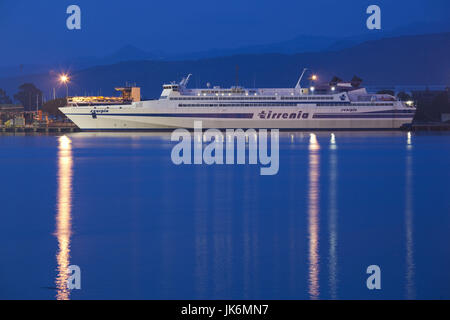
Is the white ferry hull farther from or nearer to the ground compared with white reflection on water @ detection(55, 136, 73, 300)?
farther from the ground

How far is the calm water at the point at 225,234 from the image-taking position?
45.0 feet

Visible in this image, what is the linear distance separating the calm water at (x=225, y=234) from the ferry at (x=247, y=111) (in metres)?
58.2

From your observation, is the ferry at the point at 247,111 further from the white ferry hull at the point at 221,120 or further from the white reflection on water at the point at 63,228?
the white reflection on water at the point at 63,228

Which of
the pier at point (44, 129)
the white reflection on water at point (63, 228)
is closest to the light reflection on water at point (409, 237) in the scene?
the white reflection on water at point (63, 228)

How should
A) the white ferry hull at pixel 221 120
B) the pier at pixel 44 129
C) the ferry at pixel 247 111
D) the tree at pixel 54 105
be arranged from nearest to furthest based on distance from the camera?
1. the ferry at pixel 247 111
2. the white ferry hull at pixel 221 120
3. the pier at pixel 44 129
4. the tree at pixel 54 105

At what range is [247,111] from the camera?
96.4 m

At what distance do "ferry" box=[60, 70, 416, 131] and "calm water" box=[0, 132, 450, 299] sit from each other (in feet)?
191

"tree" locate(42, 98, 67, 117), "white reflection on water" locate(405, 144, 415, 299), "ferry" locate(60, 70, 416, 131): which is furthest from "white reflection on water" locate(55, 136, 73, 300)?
"tree" locate(42, 98, 67, 117)

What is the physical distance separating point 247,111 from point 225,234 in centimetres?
7808

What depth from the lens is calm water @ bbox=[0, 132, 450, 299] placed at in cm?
1371
